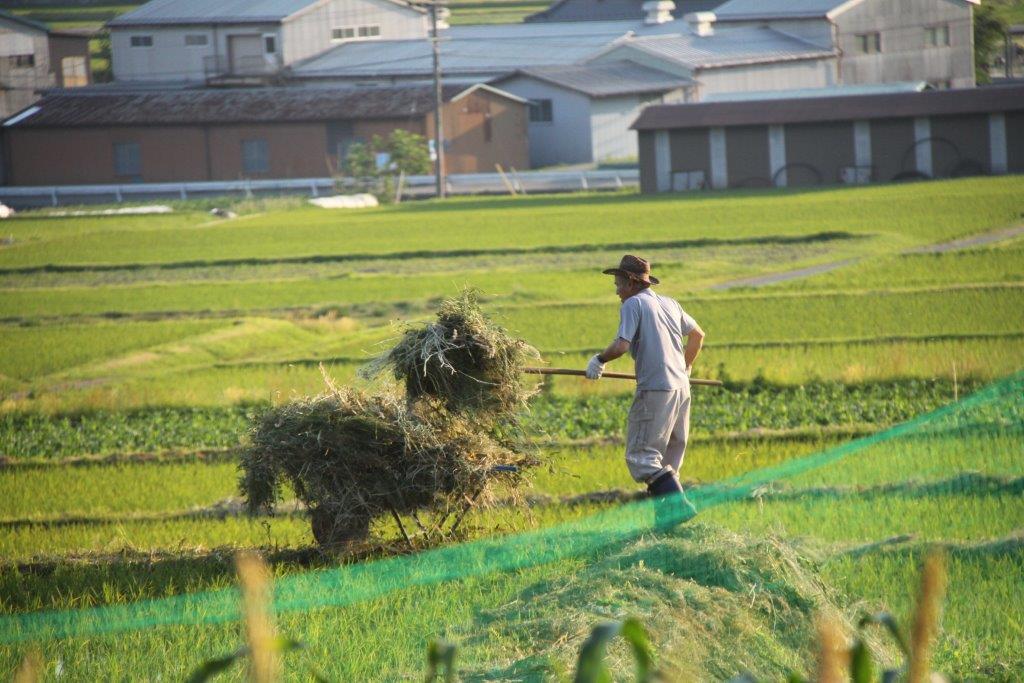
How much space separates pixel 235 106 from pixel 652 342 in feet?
120

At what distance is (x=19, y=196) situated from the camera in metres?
38.8

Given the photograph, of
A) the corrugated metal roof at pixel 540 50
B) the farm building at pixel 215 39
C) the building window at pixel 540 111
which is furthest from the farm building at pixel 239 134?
the farm building at pixel 215 39

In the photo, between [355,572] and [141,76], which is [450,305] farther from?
[141,76]

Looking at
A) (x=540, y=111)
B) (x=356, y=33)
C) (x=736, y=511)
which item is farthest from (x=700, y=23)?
(x=736, y=511)

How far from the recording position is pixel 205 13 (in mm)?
46812

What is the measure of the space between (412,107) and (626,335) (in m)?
34.4

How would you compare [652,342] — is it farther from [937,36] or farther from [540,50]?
[540,50]

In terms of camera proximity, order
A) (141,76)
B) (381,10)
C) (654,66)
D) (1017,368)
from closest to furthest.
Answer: (1017,368) → (654,66) → (141,76) → (381,10)

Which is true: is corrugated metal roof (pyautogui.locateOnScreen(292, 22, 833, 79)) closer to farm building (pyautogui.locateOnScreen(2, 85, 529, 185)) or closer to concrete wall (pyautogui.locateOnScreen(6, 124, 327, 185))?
farm building (pyautogui.locateOnScreen(2, 85, 529, 185))

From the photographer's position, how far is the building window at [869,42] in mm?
45906

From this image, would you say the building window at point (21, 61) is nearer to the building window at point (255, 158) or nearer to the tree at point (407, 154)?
the building window at point (255, 158)

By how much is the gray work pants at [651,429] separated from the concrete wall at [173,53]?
42.6 metres

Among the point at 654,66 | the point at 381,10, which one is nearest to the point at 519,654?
the point at 654,66

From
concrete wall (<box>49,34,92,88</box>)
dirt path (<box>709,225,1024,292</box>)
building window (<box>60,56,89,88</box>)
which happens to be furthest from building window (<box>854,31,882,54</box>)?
concrete wall (<box>49,34,92,88</box>)
